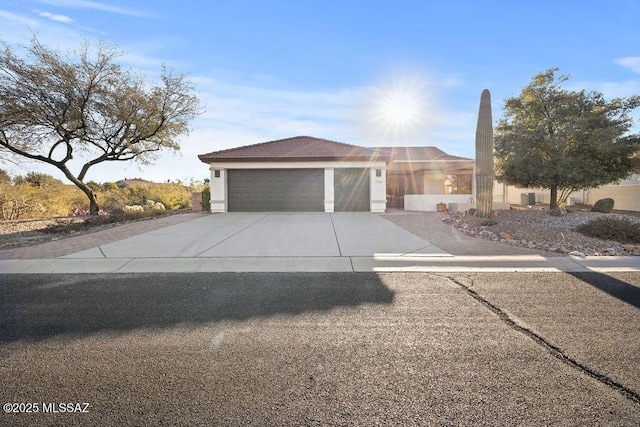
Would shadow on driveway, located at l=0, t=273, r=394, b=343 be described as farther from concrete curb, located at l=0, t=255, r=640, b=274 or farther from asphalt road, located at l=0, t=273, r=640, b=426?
concrete curb, located at l=0, t=255, r=640, b=274

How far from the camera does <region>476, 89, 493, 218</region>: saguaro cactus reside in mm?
12000

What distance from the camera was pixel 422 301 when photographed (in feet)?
14.9

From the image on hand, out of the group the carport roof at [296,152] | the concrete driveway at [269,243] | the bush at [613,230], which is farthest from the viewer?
the carport roof at [296,152]

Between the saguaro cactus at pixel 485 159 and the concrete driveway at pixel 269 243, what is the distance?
341 centimetres

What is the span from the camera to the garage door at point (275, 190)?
18.3 meters

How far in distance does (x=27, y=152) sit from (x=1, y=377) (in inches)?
782

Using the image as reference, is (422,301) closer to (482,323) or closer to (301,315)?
(482,323)

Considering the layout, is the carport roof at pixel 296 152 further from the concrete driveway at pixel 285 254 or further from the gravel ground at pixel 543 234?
the concrete driveway at pixel 285 254

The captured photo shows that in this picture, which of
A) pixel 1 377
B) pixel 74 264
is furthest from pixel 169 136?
pixel 1 377

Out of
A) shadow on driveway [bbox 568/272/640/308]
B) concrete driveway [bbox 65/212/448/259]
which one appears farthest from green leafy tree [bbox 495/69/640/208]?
shadow on driveway [bbox 568/272/640/308]

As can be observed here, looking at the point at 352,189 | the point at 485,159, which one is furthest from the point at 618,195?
the point at 352,189

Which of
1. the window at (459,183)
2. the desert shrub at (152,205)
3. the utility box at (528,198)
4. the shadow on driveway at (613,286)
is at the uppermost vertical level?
the window at (459,183)

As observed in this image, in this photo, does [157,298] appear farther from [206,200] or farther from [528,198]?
[528,198]

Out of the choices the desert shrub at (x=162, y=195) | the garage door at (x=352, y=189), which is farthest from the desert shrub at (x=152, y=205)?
the garage door at (x=352, y=189)
